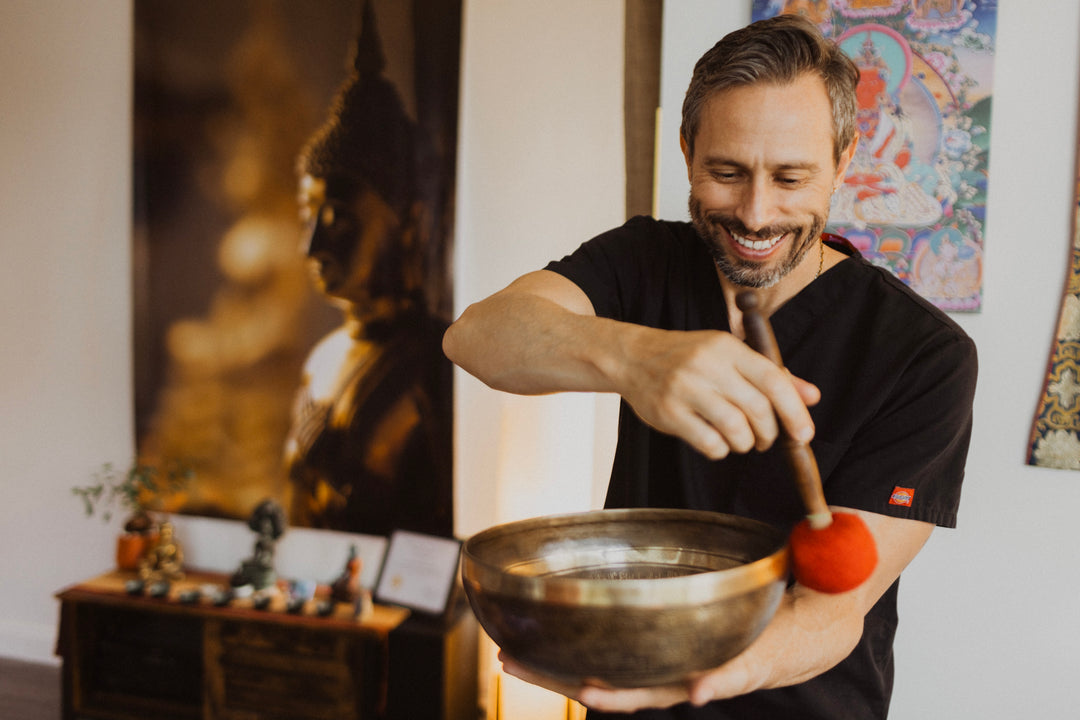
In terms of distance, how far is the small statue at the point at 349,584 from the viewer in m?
2.62

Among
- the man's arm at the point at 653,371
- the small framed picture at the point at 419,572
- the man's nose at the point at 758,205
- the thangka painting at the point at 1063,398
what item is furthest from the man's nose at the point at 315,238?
the thangka painting at the point at 1063,398

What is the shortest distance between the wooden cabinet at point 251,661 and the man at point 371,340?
16.0 inches

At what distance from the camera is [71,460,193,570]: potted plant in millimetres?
2893

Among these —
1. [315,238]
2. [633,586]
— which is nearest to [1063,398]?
[633,586]

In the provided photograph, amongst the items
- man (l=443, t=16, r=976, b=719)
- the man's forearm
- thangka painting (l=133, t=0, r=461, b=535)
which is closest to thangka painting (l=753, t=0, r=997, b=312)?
man (l=443, t=16, r=976, b=719)

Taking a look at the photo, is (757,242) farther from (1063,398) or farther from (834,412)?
(1063,398)

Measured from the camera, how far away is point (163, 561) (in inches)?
112

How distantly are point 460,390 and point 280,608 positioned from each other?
980mm

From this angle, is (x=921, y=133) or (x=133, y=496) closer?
(x=921, y=133)

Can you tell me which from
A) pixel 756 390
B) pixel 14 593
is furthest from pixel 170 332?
pixel 756 390

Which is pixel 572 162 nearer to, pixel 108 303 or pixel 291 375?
pixel 291 375

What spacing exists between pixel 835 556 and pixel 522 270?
6.45ft

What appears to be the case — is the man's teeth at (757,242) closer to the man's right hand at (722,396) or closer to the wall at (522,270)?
the man's right hand at (722,396)

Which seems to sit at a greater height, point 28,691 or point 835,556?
point 835,556
